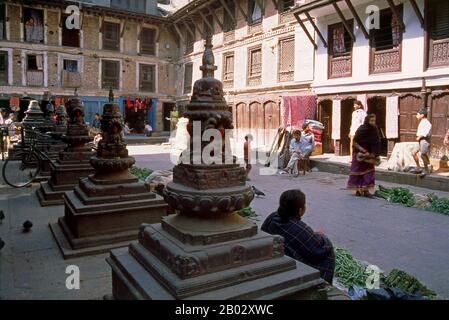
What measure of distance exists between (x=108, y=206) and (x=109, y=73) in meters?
25.8

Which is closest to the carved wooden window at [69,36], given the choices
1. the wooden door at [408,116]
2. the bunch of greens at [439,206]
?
the wooden door at [408,116]

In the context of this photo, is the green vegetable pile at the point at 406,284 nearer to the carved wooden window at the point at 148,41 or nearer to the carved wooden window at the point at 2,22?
the carved wooden window at the point at 2,22

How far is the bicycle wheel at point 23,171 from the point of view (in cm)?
871

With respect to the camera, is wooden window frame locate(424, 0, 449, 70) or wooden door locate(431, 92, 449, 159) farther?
wooden window frame locate(424, 0, 449, 70)

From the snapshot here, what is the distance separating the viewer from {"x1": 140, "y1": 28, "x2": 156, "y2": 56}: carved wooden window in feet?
97.5

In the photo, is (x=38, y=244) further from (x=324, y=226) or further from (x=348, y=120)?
(x=348, y=120)

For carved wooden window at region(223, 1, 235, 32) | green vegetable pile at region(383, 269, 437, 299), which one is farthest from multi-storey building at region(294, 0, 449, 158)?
green vegetable pile at region(383, 269, 437, 299)

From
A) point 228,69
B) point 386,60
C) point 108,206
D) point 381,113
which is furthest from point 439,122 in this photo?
point 228,69

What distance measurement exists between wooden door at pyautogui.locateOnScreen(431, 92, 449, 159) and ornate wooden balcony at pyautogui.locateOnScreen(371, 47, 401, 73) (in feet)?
6.44

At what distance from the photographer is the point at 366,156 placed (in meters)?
8.45

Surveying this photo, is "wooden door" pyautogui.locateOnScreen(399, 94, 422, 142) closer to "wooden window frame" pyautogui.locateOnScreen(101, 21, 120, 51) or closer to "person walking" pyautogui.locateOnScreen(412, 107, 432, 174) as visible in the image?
"person walking" pyautogui.locateOnScreen(412, 107, 432, 174)

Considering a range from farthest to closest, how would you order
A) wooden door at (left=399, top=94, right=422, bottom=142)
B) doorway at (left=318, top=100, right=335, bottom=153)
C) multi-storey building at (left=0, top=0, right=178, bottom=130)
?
multi-storey building at (left=0, top=0, right=178, bottom=130)
doorway at (left=318, top=100, right=335, bottom=153)
wooden door at (left=399, top=94, right=422, bottom=142)

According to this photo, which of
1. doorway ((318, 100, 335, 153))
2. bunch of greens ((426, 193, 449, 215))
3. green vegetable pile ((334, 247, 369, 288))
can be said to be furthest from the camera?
doorway ((318, 100, 335, 153))

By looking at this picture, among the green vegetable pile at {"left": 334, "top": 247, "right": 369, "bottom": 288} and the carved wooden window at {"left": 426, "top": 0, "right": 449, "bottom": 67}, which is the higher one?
the carved wooden window at {"left": 426, "top": 0, "right": 449, "bottom": 67}
